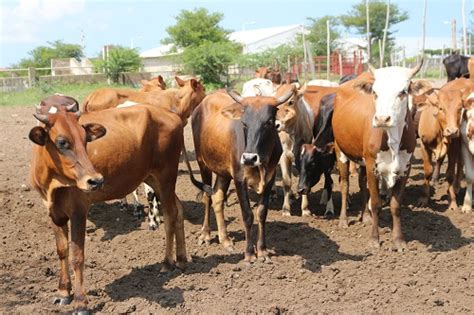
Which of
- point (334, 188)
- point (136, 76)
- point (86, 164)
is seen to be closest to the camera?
point (86, 164)

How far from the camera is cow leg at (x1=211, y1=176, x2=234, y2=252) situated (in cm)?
854

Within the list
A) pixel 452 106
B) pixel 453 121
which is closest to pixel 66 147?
pixel 453 121

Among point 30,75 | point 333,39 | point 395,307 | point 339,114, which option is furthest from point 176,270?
point 333,39

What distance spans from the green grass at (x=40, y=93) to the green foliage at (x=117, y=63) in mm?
2497

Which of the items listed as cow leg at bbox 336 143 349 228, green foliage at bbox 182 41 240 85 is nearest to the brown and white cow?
cow leg at bbox 336 143 349 228

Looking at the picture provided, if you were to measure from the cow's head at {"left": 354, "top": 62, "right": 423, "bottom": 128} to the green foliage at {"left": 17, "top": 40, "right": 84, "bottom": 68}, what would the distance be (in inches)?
3360

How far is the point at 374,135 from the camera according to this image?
8227 mm

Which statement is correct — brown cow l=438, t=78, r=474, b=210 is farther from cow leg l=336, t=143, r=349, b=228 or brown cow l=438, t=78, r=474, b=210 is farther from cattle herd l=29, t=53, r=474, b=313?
cow leg l=336, t=143, r=349, b=228

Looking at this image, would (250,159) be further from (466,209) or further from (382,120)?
(466,209)

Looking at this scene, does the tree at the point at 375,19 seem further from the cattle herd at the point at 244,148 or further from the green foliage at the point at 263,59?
the cattle herd at the point at 244,148

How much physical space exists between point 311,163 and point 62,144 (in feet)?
16.0

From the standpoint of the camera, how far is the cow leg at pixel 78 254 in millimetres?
6277

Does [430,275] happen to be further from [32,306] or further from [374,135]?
[32,306]

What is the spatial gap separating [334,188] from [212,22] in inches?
2284
